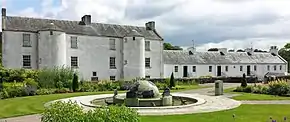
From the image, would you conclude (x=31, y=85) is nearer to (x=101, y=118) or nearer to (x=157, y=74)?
(x=157, y=74)

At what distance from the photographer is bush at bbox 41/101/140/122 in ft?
23.8

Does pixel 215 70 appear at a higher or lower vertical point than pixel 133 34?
lower

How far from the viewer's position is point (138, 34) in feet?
141

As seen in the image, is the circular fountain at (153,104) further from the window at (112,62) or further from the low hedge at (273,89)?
the window at (112,62)

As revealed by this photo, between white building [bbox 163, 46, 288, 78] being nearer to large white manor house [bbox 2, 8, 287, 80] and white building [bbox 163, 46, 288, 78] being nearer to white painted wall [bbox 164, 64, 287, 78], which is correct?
white painted wall [bbox 164, 64, 287, 78]

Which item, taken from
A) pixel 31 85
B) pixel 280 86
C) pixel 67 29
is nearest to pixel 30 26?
pixel 67 29

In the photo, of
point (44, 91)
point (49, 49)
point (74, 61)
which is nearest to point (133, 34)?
point (74, 61)

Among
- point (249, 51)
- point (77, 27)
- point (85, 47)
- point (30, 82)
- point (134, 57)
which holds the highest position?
point (77, 27)

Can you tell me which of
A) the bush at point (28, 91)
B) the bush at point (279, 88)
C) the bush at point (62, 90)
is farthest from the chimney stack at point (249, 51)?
the bush at point (28, 91)

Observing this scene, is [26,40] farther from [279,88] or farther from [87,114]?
[87,114]

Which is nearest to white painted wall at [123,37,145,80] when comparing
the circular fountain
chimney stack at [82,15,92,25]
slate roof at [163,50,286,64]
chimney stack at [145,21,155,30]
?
chimney stack at [145,21,155,30]

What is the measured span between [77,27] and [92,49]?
3.21 m

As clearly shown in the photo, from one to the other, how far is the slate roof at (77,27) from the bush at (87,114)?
3200 cm

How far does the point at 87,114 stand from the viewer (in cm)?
745
